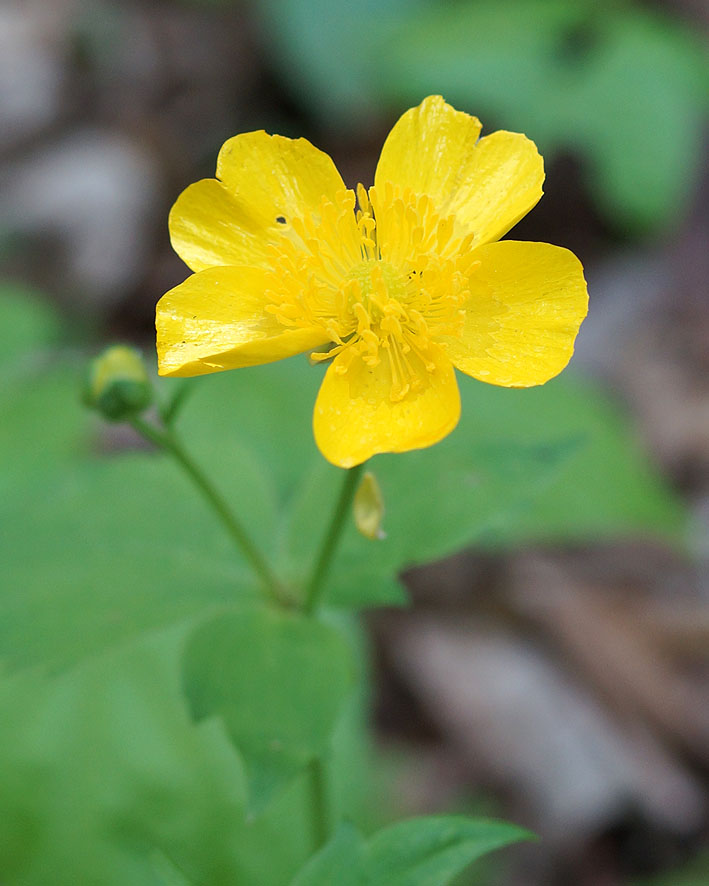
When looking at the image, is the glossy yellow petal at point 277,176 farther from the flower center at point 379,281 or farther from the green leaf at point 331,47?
the green leaf at point 331,47

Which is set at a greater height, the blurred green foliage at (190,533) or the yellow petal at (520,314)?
the yellow petal at (520,314)

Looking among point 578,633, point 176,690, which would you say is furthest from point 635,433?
point 176,690

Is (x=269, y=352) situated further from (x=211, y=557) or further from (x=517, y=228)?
(x=517, y=228)

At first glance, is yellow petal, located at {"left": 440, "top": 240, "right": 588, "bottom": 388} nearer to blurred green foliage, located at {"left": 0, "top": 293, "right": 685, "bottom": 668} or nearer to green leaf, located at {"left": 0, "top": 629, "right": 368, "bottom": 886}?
blurred green foliage, located at {"left": 0, "top": 293, "right": 685, "bottom": 668}

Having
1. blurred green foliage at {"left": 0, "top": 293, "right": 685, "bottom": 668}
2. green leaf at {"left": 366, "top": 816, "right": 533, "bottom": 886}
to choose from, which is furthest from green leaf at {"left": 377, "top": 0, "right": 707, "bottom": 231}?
green leaf at {"left": 366, "top": 816, "right": 533, "bottom": 886}

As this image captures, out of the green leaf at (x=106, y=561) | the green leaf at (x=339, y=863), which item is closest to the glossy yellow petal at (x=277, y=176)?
the green leaf at (x=106, y=561)
